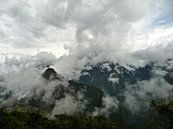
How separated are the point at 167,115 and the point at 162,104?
5.52m

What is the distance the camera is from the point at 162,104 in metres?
154

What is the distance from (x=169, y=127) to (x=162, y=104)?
11.5 meters

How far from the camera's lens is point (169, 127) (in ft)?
509

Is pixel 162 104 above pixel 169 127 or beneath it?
above

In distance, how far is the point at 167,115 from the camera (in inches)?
6009

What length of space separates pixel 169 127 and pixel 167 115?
665cm
